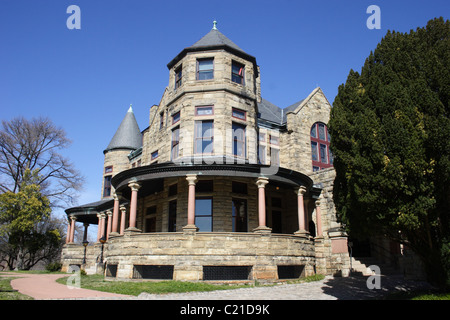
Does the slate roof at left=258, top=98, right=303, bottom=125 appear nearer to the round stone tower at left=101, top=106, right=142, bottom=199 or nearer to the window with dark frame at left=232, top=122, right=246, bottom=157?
the window with dark frame at left=232, top=122, right=246, bottom=157

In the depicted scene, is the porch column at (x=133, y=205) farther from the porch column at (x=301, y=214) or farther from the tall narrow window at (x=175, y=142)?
the porch column at (x=301, y=214)

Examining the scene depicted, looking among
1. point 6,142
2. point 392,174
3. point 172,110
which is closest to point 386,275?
point 392,174

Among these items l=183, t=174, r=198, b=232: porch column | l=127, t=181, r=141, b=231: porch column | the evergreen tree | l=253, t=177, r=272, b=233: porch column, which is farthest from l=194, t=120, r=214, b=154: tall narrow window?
the evergreen tree

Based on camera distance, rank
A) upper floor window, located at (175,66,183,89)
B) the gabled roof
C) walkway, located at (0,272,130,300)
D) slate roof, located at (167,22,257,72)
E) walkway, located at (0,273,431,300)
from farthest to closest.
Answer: the gabled roof
upper floor window, located at (175,66,183,89)
slate roof, located at (167,22,257,72)
walkway, located at (0,273,431,300)
walkway, located at (0,272,130,300)

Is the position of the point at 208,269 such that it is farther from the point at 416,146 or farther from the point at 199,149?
the point at 416,146

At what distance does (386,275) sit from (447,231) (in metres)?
9.25

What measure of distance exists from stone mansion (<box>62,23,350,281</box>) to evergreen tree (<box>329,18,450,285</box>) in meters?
6.27

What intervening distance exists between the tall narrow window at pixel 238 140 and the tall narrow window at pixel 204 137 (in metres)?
1.46

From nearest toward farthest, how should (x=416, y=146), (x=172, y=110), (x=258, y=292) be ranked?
1. (x=416, y=146)
2. (x=258, y=292)
3. (x=172, y=110)

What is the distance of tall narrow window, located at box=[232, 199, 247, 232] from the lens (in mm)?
19300

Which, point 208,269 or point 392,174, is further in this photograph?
point 208,269

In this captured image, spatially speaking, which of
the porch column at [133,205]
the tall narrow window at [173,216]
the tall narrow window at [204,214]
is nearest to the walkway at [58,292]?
the porch column at [133,205]

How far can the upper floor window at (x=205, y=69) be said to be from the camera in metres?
21.9
